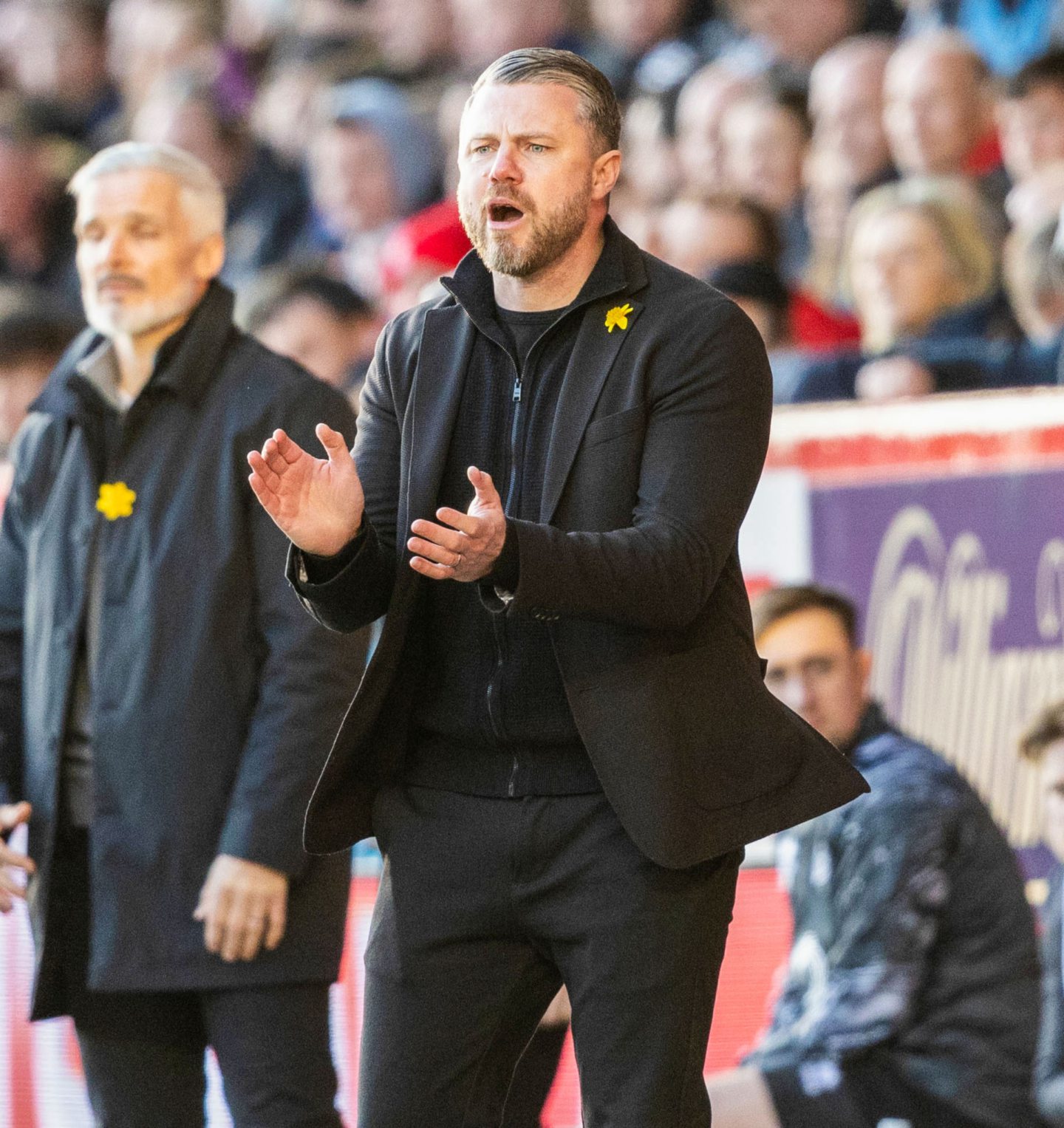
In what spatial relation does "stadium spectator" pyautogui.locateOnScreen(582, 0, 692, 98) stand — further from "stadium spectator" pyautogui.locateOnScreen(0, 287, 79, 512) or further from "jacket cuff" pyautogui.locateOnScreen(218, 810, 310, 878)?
"jacket cuff" pyautogui.locateOnScreen(218, 810, 310, 878)

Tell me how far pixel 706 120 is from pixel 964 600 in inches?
94.8

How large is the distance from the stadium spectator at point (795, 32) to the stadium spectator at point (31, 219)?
2777mm

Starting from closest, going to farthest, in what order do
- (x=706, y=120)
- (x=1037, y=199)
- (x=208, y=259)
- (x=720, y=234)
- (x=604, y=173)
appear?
(x=604, y=173)
(x=208, y=259)
(x=1037, y=199)
(x=720, y=234)
(x=706, y=120)

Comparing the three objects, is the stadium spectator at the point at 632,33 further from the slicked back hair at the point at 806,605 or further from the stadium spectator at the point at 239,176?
the slicked back hair at the point at 806,605

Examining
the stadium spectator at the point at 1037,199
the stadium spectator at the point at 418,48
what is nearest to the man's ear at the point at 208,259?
the stadium spectator at the point at 1037,199

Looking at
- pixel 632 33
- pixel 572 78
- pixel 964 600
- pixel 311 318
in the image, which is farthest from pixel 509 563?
pixel 632 33

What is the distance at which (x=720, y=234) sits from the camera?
5.41 metres

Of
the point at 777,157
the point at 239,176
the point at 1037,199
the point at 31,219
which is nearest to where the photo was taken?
the point at 1037,199

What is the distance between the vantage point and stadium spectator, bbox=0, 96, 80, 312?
301 inches

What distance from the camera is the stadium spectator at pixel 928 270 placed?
5012 millimetres

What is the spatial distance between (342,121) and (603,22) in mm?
956

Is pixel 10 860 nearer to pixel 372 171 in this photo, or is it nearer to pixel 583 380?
pixel 583 380

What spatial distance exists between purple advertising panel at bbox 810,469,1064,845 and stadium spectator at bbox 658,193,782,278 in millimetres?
1232

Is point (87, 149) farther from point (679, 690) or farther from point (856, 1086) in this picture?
point (679, 690)
